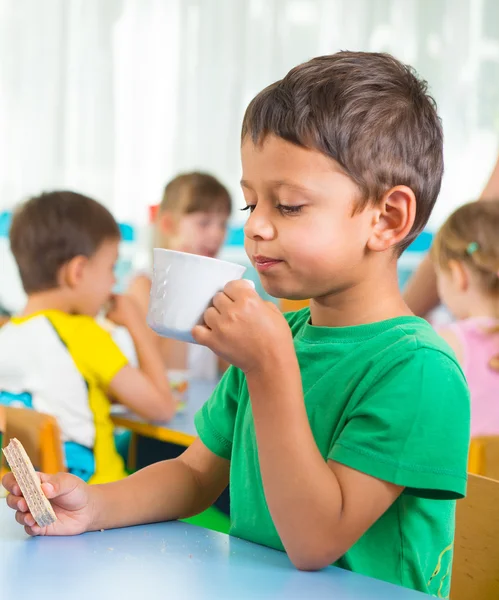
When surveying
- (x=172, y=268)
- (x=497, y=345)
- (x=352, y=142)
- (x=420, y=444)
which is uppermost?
(x=352, y=142)

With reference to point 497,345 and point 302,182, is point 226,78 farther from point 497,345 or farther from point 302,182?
point 302,182

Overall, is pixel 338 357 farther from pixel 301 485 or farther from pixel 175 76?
→ pixel 175 76

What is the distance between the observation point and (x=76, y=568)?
0.88 meters

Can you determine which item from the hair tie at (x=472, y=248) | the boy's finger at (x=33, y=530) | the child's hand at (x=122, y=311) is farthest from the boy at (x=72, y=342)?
the boy's finger at (x=33, y=530)

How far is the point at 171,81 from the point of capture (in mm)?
4309

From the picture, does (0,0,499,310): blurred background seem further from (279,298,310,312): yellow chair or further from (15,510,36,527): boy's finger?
(15,510,36,527): boy's finger

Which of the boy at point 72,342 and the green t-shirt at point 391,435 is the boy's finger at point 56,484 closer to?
the green t-shirt at point 391,435

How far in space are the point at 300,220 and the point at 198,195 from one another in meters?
2.47

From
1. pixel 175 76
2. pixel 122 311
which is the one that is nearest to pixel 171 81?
pixel 175 76

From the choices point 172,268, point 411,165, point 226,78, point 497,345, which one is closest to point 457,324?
point 497,345

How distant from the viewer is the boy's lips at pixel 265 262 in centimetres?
100

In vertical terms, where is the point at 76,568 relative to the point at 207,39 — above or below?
below

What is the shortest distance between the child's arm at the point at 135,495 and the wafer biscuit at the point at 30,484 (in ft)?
0.06

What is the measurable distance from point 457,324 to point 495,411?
26cm
